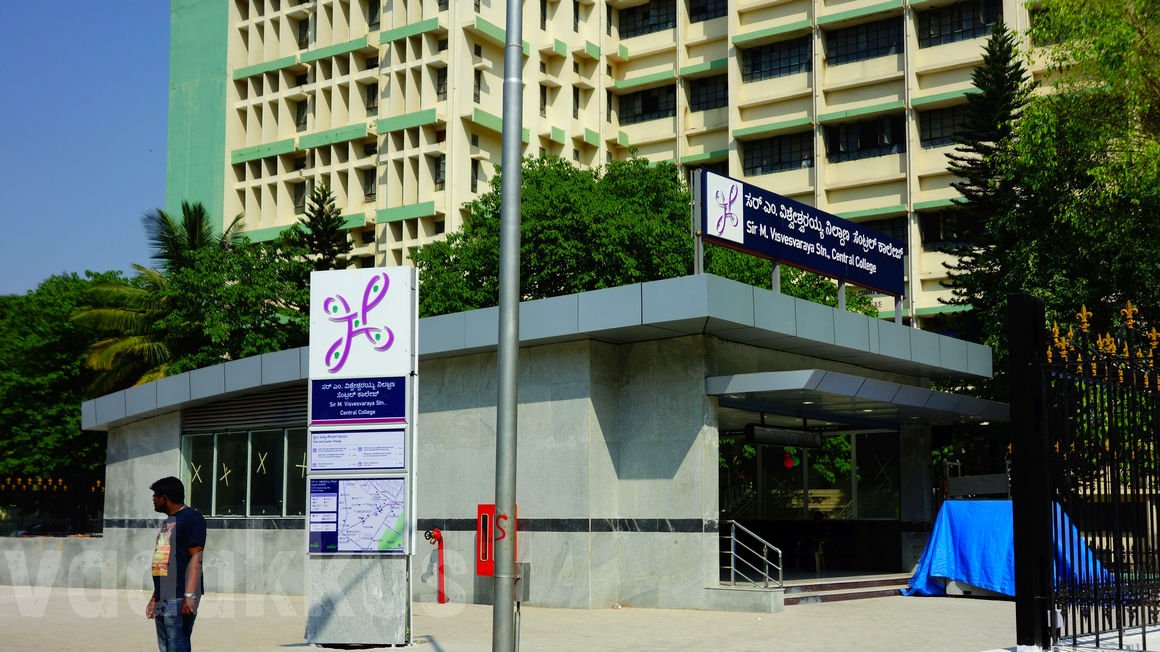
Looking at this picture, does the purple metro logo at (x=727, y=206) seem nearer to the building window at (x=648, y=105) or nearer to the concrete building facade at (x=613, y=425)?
the concrete building facade at (x=613, y=425)

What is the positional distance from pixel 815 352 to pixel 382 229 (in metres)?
41.7

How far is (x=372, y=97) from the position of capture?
61250 millimetres

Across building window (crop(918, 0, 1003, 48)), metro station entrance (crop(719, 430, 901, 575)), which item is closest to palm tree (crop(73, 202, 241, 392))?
metro station entrance (crop(719, 430, 901, 575))

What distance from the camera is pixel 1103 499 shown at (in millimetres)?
11180

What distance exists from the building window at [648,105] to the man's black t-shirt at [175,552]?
55868mm

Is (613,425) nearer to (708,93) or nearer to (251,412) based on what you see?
(251,412)

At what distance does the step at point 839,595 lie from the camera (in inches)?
741

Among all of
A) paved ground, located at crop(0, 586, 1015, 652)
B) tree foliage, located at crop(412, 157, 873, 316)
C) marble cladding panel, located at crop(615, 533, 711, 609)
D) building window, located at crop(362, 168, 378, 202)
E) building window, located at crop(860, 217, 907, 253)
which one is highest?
building window, located at crop(362, 168, 378, 202)

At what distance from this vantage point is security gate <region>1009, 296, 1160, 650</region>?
10609 mm

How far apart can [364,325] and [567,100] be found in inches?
1979

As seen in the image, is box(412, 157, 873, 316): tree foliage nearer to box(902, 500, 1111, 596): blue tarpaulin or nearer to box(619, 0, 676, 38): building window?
box(902, 500, 1111, 596): blue tarpaulin

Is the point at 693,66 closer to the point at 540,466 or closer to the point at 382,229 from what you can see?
the point at 382,229

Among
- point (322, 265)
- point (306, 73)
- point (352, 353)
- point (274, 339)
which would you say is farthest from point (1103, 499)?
point (306, 73)

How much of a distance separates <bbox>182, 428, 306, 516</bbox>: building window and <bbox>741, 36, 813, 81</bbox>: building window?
3978 centimetres
